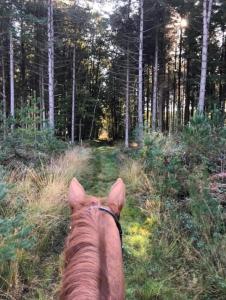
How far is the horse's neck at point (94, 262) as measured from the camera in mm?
1188

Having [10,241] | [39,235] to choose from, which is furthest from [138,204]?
[10,241]

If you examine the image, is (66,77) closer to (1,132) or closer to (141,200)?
(1,132)

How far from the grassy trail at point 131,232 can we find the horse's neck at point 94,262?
A: 2.31 m

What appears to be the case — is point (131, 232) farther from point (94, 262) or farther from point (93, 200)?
point (94, 262)

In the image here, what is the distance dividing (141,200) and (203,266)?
8.73ft

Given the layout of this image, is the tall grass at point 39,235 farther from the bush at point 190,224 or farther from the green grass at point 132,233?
the bush at point 190,224

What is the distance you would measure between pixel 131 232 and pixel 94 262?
3833mm

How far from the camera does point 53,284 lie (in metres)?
3.62

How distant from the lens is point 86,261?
4.22 ft

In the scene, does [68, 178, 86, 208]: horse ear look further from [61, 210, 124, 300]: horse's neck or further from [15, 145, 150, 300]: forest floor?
[15, 145, 150, 300]: forest floor

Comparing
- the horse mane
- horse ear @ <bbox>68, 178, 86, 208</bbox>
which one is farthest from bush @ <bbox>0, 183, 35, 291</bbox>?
the horse mane

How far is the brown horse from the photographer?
1196 mm

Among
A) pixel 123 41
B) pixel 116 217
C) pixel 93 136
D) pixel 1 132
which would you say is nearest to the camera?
pixel 116 217

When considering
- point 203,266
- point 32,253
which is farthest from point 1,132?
point 203,266
